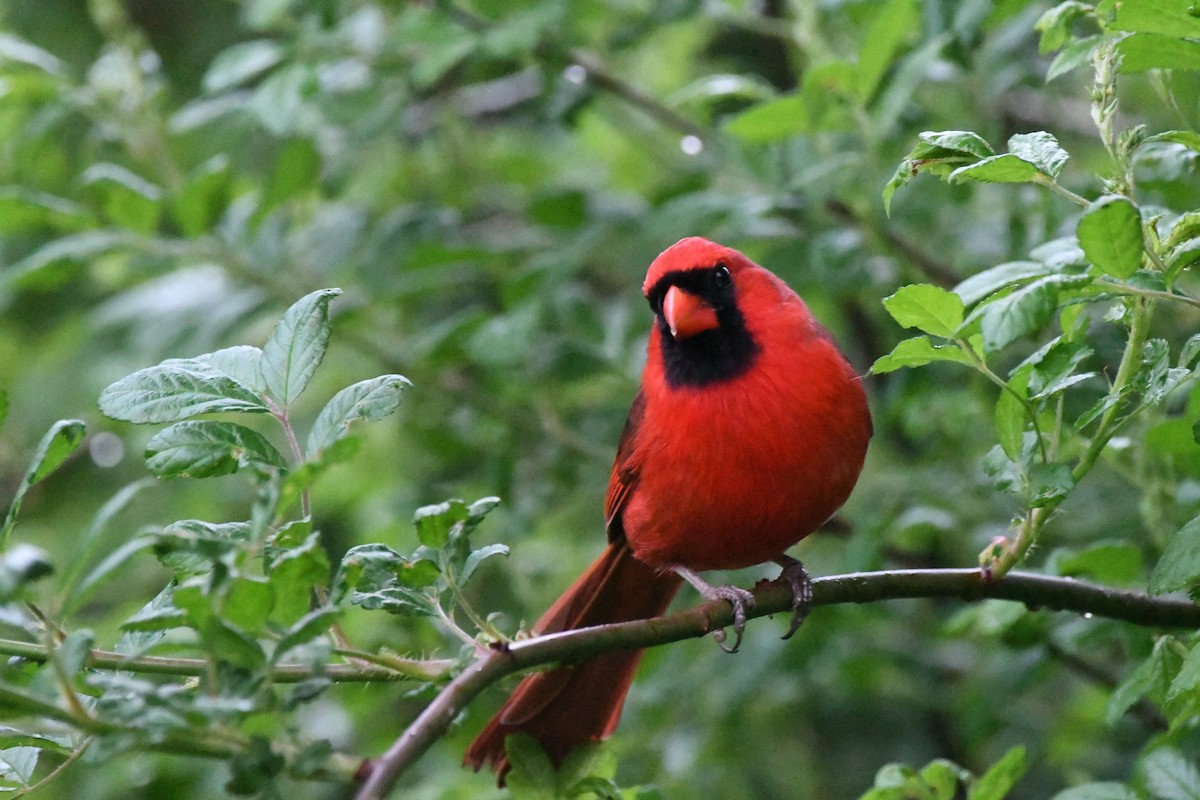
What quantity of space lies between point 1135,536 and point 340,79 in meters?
2.14

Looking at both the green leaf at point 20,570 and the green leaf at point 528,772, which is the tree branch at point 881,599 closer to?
the green leaf at point 528,772

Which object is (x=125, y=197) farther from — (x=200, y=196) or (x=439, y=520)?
(x=439, y=520)

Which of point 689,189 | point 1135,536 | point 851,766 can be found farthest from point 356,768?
point 851,766

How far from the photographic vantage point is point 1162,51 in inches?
58.6

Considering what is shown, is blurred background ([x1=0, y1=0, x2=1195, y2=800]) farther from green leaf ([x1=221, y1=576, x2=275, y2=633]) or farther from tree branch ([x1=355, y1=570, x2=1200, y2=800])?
green leaf ([x1=221, y1=576, x2=275, y2=633])

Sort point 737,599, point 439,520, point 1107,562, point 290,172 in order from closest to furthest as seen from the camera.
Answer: point 439,520
point 1107,562
point 737,599
point 290,172

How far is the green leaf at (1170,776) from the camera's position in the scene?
4.95 ft

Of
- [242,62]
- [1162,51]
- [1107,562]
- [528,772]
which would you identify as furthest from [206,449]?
[242,62]

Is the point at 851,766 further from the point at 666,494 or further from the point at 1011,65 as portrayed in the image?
the point at 1011,65

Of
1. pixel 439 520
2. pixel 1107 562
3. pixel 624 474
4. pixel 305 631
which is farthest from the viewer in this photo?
pixel 624 474

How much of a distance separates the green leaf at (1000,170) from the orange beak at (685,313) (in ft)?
3.70

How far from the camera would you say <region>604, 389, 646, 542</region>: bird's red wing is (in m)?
2.55

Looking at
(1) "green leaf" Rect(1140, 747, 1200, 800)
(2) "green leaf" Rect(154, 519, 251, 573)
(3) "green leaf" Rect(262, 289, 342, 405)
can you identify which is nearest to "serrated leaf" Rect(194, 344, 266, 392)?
(3) "green leaf" Rect(262, 289, 342, 405)

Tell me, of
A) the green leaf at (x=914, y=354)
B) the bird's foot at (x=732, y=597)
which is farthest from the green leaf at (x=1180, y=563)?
the bird's foot at (x=732, y=597)
